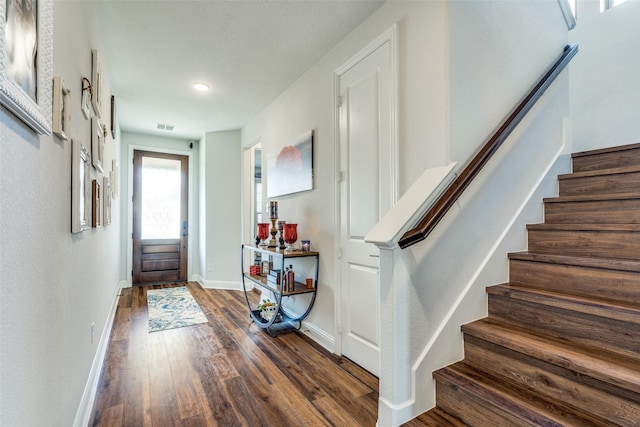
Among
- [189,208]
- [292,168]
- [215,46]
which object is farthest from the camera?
[189,208]

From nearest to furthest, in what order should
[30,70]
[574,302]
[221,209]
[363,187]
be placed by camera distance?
[30,70], [574,302], [363,187], [221,209]

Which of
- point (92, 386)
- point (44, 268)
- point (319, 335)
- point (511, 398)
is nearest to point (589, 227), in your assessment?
point (511, 398)

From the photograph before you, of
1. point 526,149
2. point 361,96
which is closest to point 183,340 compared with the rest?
point 361,96

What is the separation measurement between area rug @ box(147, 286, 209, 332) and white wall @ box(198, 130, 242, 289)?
60 cm

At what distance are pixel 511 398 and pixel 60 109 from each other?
2133 millimetres

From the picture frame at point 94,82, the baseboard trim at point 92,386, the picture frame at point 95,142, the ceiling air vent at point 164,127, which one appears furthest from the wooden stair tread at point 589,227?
the ceiling air vent at point 164,127

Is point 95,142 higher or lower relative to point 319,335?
higher

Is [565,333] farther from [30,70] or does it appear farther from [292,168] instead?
[292,168]

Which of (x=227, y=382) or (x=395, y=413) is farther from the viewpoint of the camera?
(x=227, y=382)

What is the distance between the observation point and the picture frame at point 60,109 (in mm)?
1166

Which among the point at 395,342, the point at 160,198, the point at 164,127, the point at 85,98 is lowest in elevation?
the point at 395,342

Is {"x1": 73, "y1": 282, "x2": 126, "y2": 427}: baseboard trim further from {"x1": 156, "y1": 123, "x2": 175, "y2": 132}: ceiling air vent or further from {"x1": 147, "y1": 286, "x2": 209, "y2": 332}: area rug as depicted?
{"x1": 156, "y1": 123, "x2": 175, "y2": 132}: ceiling air vent

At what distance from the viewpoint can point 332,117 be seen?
2615 mm

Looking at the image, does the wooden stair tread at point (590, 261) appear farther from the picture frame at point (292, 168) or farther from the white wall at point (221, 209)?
the white wall at point (221, 209)
